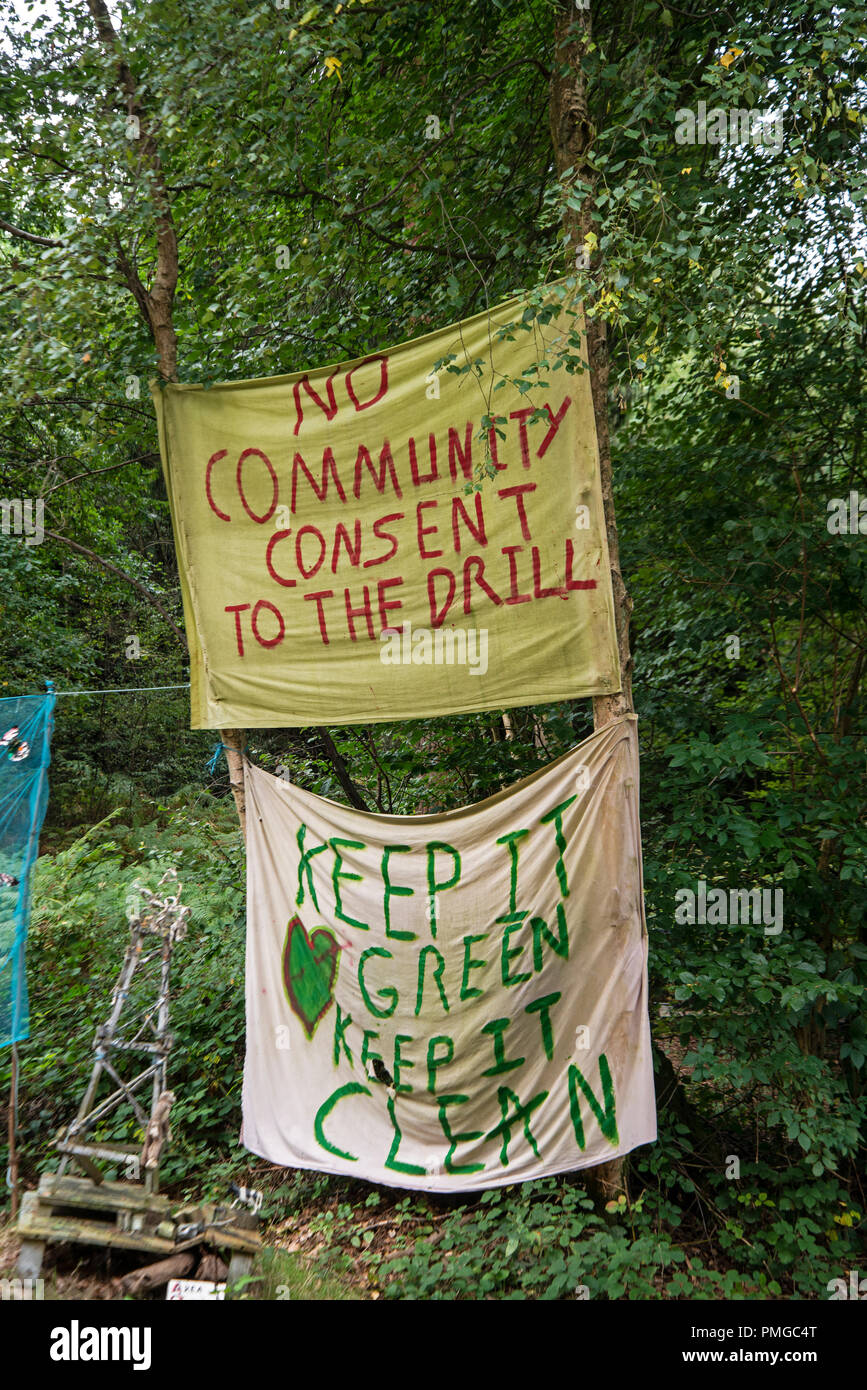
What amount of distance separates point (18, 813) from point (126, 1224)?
2101 millimetres

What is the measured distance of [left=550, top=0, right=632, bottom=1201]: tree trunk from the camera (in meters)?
3.69

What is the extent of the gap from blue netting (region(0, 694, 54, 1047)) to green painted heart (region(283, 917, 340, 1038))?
1581mm

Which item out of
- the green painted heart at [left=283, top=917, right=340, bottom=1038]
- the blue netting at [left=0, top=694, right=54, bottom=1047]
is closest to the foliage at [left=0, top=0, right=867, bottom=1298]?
the green painted heart at [left=283, top=917, right=340, bottom=1038]

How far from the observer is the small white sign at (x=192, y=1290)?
3521mm

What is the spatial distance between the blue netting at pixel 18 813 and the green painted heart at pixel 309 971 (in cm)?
158

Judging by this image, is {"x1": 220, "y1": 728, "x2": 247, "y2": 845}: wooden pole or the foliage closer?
the foliage

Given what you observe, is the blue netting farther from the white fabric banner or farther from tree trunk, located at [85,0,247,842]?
the white fabric banner

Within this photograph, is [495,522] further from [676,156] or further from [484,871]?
[676,156]

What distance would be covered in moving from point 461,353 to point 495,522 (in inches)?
28.3

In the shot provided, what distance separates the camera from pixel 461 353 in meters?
3.71

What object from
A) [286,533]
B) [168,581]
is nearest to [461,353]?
[286,533]

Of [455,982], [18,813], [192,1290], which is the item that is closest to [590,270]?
[455,982]

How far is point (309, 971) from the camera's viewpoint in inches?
163

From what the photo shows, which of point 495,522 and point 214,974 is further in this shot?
point 214,974
